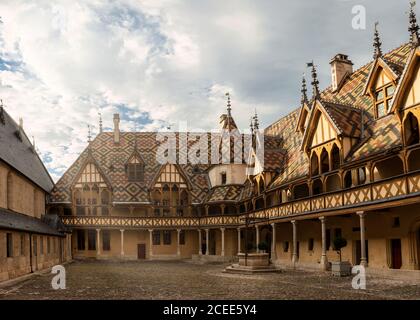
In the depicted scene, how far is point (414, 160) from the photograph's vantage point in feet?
67.4

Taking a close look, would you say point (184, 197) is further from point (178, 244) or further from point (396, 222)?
point (396, 222)

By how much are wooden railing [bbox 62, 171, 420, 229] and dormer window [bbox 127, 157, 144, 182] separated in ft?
13.8

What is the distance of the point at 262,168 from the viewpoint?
32.7m

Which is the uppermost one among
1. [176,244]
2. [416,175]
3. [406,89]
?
[406,89]

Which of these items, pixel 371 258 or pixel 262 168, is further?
pixel 262 168

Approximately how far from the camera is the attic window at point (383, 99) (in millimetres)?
22891

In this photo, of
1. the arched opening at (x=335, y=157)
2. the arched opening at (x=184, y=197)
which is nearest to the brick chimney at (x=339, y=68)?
the arched opening at (x=335, y=157)

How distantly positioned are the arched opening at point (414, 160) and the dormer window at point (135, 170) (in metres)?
28.1

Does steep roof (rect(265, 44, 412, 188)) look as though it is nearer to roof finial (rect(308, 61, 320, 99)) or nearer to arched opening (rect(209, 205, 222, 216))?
roof finial (rect(308, 61, 320, 99))

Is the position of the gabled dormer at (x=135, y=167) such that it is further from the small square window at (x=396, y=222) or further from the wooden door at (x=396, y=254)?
the small square window at (x=396, y=222)
